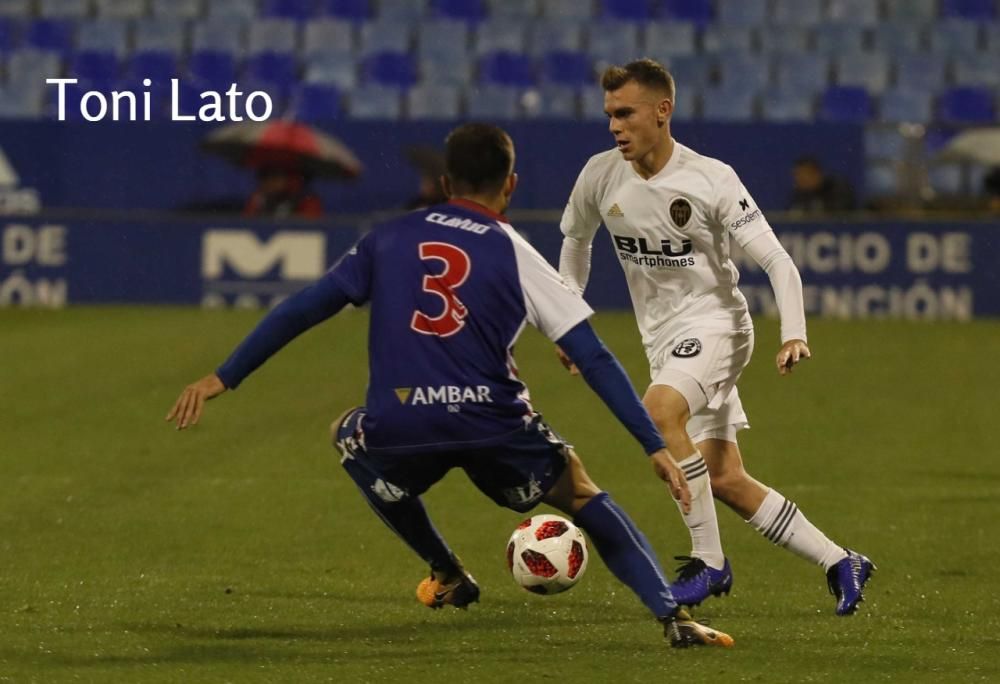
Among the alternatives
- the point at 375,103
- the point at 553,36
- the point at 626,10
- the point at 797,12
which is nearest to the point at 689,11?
the point at 626,10

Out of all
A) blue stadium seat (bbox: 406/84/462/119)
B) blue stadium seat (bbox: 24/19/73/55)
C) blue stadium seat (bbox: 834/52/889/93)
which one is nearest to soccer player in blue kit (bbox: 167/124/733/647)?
blue stadium seat (bbox: 406/84/462/119)

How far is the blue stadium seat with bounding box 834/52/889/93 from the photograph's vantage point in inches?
968

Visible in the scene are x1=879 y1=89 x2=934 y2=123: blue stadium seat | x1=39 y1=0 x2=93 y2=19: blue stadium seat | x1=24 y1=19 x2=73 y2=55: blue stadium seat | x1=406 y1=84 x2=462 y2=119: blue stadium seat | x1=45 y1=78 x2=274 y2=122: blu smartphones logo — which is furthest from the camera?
x1=39 y1=0 x2=93 y2=19: blue stadium seat

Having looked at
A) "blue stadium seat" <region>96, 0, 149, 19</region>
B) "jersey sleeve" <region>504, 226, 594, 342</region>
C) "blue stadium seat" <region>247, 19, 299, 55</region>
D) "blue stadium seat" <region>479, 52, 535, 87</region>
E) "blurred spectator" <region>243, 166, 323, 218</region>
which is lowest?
"blurred spectator" <region>243, 166, 323, 218</region>

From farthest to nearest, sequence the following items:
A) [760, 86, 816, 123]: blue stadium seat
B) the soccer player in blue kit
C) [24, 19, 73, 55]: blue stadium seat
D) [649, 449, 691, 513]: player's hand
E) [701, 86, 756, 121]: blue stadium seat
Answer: [24, 19, 73, 55]: blue stadium seat
[760, 86, 816, 123]: blue stadium seat
[701, 86, 756, 121]: blue stadium seat
the soccer player in blue kit
[649, 449, 691, 513]: player's hand

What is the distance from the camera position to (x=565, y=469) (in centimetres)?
579

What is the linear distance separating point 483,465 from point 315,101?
18.5 metres

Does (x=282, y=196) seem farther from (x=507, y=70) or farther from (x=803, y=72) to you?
(x=803, y=72)

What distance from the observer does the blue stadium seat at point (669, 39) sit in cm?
2434

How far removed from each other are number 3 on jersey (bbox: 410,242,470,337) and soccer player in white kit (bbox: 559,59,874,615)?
111 cm

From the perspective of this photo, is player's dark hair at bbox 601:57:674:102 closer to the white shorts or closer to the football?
the white shorts

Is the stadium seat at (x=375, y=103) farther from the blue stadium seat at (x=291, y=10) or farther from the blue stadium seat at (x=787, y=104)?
the blue stadium seat at (x=787, y=104)

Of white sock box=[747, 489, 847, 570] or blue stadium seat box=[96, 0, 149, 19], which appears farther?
blue stadium seat box=[96, 0, 149, 19]

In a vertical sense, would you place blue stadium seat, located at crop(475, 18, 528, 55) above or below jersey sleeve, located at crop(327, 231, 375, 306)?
below
